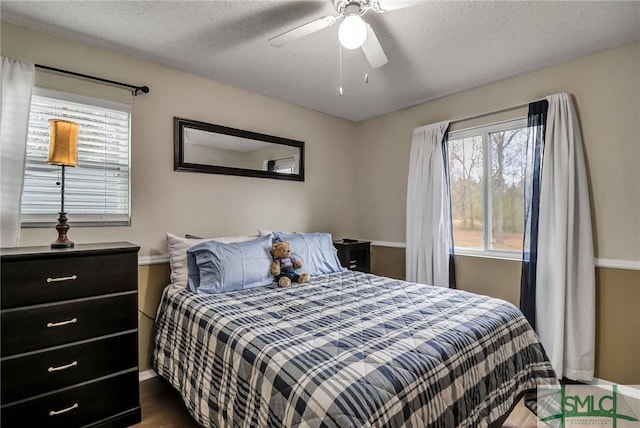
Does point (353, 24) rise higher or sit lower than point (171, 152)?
higher

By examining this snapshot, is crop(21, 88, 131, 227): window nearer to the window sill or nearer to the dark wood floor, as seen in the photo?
the dark wood floor

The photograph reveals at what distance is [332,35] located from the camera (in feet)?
6.92

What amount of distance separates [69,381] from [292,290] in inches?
52.9

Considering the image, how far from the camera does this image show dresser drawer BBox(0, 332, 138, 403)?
154cm

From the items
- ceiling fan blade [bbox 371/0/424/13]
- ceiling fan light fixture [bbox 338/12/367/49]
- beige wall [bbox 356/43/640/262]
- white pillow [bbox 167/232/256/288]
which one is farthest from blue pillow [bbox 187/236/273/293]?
beige wall [bbox 356/43/640/262]

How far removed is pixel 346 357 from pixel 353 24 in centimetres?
154

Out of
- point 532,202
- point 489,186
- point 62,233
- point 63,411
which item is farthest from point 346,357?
point 489,186

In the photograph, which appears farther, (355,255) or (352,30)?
(355,255)

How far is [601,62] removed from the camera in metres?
2.30

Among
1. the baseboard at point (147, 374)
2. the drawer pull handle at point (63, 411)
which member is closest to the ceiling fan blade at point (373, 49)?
the drawer pull handle at point (63, 411)

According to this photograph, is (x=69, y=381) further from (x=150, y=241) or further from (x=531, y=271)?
(x=531, y=271)

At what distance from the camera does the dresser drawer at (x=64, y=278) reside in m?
1.56

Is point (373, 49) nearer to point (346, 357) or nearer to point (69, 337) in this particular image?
point (346, 357)

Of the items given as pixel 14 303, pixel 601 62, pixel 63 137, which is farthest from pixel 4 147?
pixel 601 62
